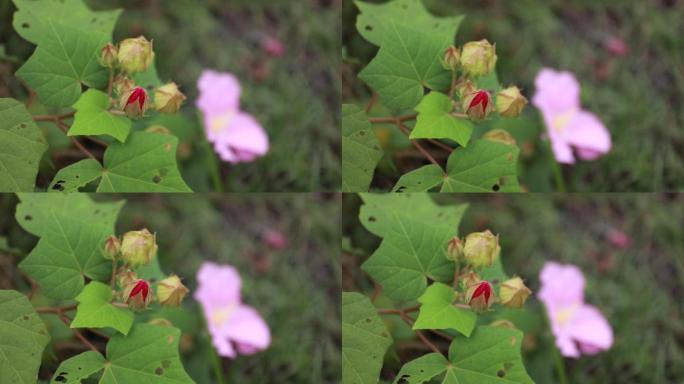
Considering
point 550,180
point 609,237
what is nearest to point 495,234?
point 550,180

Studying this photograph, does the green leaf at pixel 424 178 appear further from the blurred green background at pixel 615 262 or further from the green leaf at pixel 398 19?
the green leaf at pixel 398 19

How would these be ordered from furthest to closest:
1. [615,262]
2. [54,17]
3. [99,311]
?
1. [615,262]
2. [54,17]
3. [99,311]

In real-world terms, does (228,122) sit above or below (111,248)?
above

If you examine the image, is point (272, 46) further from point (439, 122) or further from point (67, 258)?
point (67, 258)

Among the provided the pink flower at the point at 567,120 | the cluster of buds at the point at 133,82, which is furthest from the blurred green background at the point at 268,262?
the pink flower at the point at 567,120

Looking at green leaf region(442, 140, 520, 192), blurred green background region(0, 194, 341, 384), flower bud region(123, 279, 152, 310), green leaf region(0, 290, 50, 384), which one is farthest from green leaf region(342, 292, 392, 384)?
green leaf region(0, 290, 50, 384)

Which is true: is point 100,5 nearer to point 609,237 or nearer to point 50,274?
point 50,274

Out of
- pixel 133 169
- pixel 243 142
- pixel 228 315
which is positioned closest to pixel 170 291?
pixel 228 315
